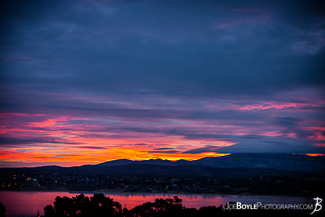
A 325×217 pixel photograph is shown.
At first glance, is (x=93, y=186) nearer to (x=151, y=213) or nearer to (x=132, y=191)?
(x=132, y=191)

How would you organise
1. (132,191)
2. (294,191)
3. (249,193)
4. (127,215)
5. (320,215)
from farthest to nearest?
(132,191) → (249,193) → (294,191) → (127,215) → (320,215)

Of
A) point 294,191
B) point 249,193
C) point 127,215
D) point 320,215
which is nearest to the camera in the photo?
point 320,215

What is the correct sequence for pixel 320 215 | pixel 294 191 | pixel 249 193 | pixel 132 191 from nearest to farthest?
pixel 320 215, pixel 294 191, pixel 249 193, pixel 132 191

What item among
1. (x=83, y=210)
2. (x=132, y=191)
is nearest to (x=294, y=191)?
(x=132, y=191)

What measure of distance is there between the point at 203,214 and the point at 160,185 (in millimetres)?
138939

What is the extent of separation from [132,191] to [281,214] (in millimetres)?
131378

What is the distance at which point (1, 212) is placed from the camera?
174ft

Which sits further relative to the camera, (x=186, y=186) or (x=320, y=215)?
(x=186, y=186)

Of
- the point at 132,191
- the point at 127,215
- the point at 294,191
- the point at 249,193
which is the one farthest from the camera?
the point at 132,191

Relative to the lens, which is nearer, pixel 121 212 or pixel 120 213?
pixel 120 213

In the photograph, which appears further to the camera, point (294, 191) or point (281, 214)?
point (294, 191)

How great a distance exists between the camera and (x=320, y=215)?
51.6m

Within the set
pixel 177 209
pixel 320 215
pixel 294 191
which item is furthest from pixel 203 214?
pixel 294 191

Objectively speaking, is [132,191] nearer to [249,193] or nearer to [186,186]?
[186,186]
